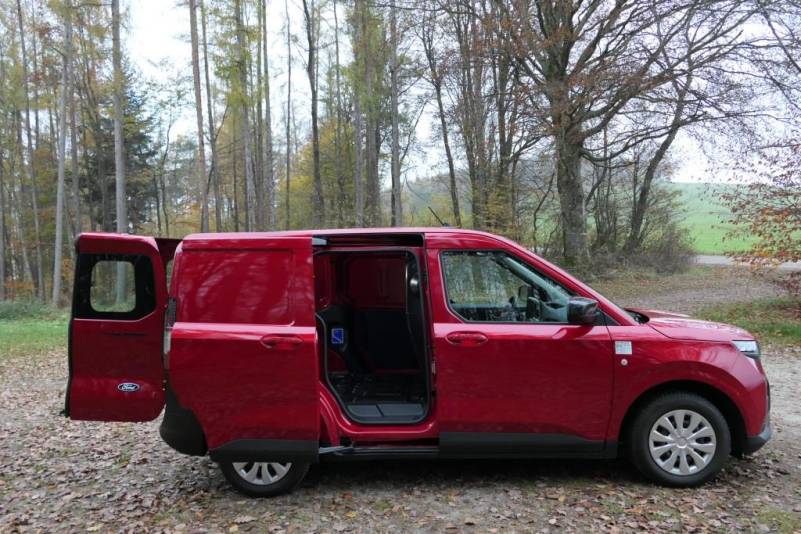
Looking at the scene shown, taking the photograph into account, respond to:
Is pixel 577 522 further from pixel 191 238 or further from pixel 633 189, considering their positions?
pixel 633 189

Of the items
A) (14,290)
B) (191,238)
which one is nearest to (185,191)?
(14,290)

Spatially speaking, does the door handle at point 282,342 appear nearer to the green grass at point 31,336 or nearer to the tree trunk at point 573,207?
the green grass at point 31,336

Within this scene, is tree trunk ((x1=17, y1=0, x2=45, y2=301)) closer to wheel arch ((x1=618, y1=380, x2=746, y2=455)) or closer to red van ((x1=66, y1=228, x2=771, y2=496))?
red van ((x1=66, y1=228, x2=771, y2=496))

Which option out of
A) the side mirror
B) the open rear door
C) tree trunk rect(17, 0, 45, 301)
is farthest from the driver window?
tree trunk rect(17, 0, 45, 301)

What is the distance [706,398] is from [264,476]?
3.27 metres

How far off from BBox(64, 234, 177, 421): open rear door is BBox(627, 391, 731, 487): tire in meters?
3.61

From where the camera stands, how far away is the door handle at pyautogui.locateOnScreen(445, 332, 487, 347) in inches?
153

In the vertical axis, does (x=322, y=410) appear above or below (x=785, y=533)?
above

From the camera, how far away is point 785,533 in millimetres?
3369

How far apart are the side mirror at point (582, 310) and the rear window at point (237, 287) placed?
72.5 inches

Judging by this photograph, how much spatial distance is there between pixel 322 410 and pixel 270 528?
827 millimetres

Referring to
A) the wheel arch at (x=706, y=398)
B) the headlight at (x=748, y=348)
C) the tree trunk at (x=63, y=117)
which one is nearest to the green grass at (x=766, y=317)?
the headlight at (x=748, y=348)

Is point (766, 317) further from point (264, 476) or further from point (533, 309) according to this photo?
point (264, 476)

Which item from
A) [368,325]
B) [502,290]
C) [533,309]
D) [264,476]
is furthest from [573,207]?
[264,476]
